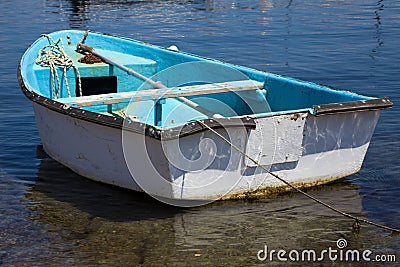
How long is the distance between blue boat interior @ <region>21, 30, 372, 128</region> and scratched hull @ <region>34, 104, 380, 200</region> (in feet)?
1.27

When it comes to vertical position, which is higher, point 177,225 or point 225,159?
point 225,159

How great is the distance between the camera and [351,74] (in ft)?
39.8

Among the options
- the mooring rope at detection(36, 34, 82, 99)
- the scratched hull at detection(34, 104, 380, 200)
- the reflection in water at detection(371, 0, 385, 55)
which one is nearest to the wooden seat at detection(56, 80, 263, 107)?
the scratched hull at detection(34, 104, 380, 200)

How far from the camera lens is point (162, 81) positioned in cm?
888

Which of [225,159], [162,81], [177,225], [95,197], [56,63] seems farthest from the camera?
[162,81]

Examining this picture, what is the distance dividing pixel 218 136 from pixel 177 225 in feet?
3.04

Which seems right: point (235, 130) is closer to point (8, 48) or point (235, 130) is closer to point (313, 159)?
point (313, 159)

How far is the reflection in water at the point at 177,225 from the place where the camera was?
551 centimetres

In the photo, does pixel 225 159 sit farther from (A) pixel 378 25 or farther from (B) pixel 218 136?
(A) pixel 378 25
